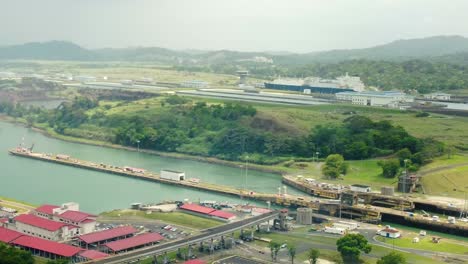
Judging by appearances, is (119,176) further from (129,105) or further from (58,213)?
(129,105)

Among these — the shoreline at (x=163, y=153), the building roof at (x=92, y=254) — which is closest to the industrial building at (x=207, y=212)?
the building roof at (x=92, y=254)

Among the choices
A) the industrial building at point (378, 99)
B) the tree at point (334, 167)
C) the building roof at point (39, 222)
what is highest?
the industrial building at point (378, 99)

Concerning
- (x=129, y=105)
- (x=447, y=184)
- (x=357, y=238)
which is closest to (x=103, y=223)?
(x=357, y=238)

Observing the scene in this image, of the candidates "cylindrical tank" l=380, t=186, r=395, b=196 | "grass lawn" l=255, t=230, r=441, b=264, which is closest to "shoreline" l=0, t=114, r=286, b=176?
"cylindrical tank" l=380, t=186, r=395, b=196

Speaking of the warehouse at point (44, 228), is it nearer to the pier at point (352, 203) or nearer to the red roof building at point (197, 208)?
the red roof building at point (197, 208)

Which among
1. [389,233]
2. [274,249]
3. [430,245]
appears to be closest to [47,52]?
[389,233]

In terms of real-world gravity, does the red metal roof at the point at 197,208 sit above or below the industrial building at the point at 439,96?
below

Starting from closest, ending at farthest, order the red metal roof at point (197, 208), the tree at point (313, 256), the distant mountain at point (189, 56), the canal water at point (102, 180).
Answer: the tree at point (313, 256) < the red metal roof at point (197, 208) < the canal water at point (102, 180) < the distant mountain at point (189, 56)
